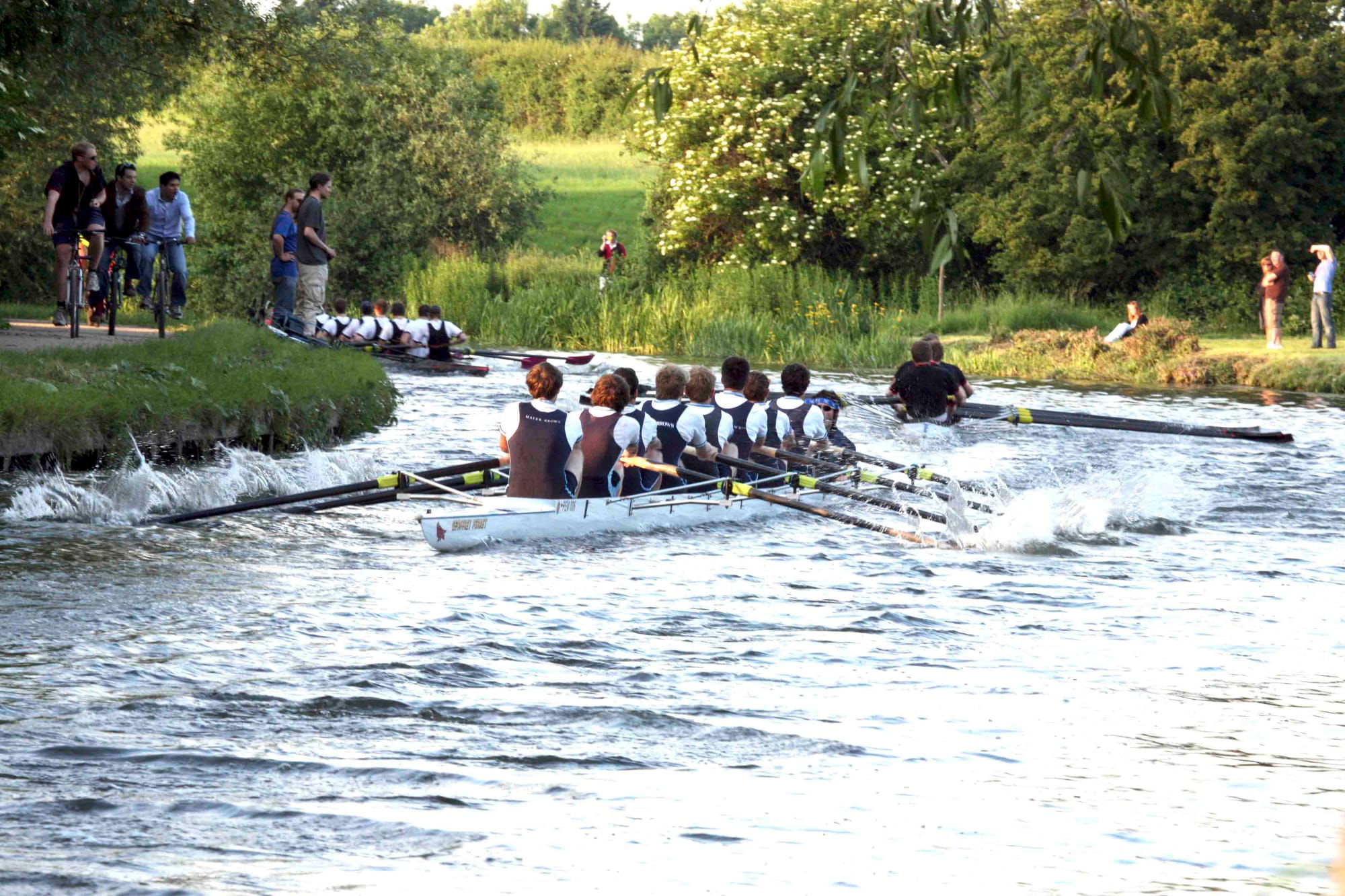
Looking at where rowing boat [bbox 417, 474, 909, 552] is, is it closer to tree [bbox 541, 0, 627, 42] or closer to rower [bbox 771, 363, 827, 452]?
rower [bbox 771, 363, 827, 452]

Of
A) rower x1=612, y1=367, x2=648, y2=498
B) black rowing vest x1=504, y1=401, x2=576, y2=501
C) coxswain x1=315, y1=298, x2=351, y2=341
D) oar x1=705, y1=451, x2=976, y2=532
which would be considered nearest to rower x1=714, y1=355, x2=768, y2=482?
oar x1=705, y1=451, x2=976, y2=532

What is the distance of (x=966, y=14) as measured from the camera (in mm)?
4609

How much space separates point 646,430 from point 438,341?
1408 centimetres

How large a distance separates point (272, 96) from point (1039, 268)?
20.2 meters

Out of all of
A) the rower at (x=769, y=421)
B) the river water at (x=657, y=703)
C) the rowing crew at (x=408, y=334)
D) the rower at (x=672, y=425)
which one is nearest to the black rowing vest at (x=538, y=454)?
the river water at (x=657, y=703)

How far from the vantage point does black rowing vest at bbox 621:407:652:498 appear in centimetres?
1259

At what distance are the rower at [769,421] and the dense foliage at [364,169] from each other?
92.9ft

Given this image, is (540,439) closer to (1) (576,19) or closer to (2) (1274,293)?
(2) (1274,293)

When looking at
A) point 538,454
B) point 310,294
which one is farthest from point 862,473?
point 310,294

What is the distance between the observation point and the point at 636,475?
12.7 meters

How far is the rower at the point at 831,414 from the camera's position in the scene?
15.4 metres

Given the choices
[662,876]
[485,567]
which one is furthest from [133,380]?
[662,876]

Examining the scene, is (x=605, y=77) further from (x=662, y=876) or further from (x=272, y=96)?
(x=662, y=876)

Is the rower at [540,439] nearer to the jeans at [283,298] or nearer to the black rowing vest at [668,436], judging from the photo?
the black rowing vest at [668,436]
